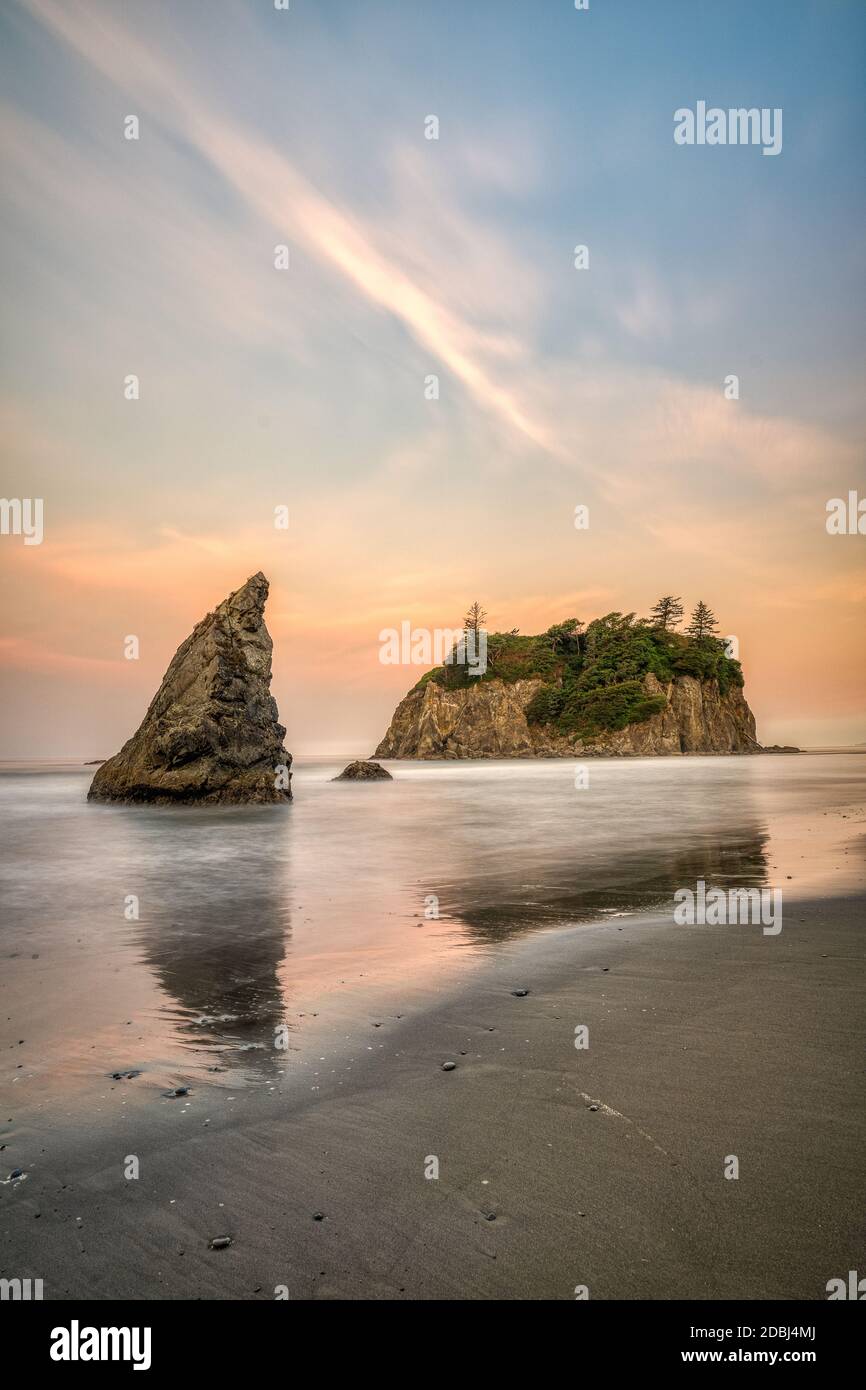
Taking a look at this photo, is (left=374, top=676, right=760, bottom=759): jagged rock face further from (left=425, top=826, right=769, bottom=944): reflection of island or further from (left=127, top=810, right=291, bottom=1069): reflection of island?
(left=127, top=810, right=291, bottom=1069): reflection of island

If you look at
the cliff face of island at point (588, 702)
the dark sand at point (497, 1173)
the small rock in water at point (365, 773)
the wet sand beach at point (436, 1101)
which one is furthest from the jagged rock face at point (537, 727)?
the dark sand at point (497, 1173)

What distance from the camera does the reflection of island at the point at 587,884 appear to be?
9.00 meters

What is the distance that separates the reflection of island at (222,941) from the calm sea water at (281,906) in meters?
0.04

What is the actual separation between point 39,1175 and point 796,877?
1093 centimetres

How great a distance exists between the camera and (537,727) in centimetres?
12294

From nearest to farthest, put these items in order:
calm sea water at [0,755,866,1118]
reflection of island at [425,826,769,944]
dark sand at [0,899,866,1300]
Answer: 1. dark sand at [0,899,866,1300]
2. calm sea water at [0,755,866,1118]
3. reflection of island at [425,826,769,944]

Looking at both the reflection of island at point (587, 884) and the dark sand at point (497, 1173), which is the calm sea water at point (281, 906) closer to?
the reflection of island at point (587, 884)

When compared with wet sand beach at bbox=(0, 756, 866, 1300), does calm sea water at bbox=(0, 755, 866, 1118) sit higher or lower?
lower

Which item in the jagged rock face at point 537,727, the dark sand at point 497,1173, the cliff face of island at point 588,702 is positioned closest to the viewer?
the dark sand at point 497,1173

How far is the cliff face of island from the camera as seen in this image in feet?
374

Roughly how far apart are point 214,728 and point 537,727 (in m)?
97.7

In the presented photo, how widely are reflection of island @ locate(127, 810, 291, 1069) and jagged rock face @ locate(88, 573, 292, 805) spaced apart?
1262 cm

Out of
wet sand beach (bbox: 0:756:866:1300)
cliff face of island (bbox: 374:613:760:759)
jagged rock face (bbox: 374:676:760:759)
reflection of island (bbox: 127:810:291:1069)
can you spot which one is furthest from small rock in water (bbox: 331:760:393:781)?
jagged rock face (bbox: 374:676:760:759)
